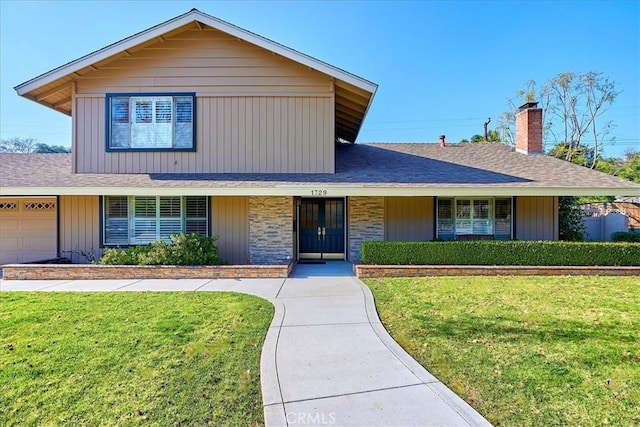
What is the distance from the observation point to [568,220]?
12039 mm

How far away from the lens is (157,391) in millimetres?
3338

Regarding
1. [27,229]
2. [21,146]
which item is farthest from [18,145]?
[27,229]

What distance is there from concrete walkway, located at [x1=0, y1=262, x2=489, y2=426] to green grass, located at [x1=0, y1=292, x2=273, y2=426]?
9.4 inches

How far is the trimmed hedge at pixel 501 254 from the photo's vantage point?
360 inches

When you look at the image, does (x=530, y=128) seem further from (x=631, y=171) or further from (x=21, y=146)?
(x=21, y=146)

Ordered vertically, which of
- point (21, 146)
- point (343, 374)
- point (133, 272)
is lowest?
point (343, 374)

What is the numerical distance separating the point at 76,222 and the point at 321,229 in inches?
295

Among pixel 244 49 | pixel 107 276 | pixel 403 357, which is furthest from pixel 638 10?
pixel 107 276

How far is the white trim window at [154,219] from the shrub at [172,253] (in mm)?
870

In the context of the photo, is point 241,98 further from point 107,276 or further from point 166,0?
point 107,276

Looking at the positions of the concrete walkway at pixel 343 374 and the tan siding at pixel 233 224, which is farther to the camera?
the tan siding at pixel 233 224

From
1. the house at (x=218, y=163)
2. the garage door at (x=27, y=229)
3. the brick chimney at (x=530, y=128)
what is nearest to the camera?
the house at (x=218, y=163)

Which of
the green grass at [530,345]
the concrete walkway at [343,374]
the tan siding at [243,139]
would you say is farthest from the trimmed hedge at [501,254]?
the tan siding at [243,139]

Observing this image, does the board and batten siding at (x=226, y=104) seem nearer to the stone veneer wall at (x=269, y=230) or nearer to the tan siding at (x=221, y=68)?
the tan siding at (x=221, y=68)
